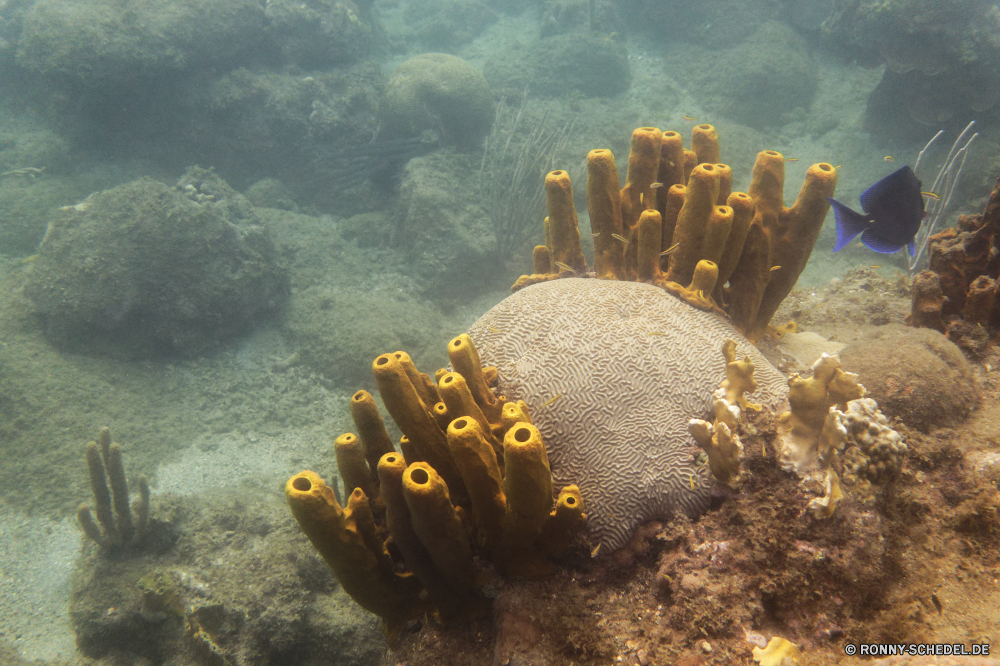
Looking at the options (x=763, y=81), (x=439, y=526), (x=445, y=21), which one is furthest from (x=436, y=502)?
(x=445, y=21)

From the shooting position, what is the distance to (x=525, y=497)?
1.49 m

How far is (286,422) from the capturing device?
5.62 metres

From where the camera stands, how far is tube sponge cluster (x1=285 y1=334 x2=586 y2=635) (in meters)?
1.47

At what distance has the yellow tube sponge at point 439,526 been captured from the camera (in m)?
1.40

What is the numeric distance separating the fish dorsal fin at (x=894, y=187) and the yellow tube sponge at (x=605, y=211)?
126 cm

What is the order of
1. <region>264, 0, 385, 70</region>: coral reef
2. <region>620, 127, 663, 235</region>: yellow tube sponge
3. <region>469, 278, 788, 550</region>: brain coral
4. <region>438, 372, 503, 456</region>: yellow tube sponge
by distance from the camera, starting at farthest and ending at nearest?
<region>264, 0, 385, 70</region>: coral reef
<region>620, 127, 663, 235</region>: yellow tube sponge
<region>469, 278, 788, 550</region>: brain coral
<region>438, 372, 503, 456</region>: yellow tube sponge

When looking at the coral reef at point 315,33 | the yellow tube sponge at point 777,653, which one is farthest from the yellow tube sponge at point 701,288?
the coral reef at point 315,33

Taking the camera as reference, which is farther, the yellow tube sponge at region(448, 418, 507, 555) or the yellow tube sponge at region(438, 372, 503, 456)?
the yellow tube sponge at region(438, 372, 503, 456)

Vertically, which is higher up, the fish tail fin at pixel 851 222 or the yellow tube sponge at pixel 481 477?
the fish tail fin at pixel 851 222

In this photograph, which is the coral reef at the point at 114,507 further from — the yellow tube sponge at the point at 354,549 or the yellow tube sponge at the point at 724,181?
the yellow tube sponge at the point at 724,181

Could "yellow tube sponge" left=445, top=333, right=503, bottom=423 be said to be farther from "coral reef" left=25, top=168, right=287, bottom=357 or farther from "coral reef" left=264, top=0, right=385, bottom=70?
"coral reef" left=264, top=0, right=385, bottom=70

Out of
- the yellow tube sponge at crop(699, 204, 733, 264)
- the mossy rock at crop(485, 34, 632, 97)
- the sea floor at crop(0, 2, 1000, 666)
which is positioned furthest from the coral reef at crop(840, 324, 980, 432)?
the mossy rock at crop(485, 34, 632, 97)

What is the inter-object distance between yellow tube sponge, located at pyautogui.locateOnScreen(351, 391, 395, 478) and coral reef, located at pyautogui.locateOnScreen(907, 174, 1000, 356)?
305cm

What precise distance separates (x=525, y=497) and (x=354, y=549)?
71 centimetres
